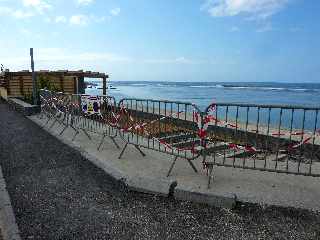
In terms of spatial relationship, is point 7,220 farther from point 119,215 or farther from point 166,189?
point 166,189

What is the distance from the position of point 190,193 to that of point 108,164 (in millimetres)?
2370

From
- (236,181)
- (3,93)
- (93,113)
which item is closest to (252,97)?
(3,93)

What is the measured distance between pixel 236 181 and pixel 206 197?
0.88 metres

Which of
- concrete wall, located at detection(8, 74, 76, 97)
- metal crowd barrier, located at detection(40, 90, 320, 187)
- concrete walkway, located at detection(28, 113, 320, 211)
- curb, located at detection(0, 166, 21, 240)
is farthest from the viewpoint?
concrete wall, located at detection(8, 74, 76, 97)

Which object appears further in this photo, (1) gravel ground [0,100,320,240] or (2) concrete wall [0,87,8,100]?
(2) concrete wall [0,87,8,100]

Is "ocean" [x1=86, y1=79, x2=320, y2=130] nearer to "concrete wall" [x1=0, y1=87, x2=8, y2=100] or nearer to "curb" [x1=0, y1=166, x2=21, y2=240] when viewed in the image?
"concrete wall" [x1=0, y1=87, x2=8, y2=100]

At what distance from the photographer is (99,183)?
614 cm

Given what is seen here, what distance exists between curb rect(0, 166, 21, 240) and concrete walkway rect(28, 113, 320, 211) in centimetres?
207

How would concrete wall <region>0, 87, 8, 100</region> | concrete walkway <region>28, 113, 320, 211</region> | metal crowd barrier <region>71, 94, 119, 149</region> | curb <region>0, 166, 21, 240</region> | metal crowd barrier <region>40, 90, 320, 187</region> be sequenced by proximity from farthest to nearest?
concrete wall <region>0, 87, 8, 100</region>
metal crowd barrier <region>71, 94, 119, 149</region>
metal crowd barrier <region>40, 90, 320, 187</region>
concrete walkway <region>28, 113, 320, 211</region>
curb <region>0, 166, 21, 240</region>

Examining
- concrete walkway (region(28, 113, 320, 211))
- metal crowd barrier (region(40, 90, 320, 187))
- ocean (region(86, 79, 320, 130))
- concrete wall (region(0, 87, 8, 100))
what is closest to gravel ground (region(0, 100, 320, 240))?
concrete walkway (region(28, 113, 320, 211))

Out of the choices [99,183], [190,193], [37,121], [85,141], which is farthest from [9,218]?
[37,121]

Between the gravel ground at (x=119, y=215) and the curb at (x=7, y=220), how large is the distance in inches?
3.6

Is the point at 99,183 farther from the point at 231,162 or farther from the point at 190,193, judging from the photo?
the point at 231,162

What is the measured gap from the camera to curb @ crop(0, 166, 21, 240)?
4207 millimetres
